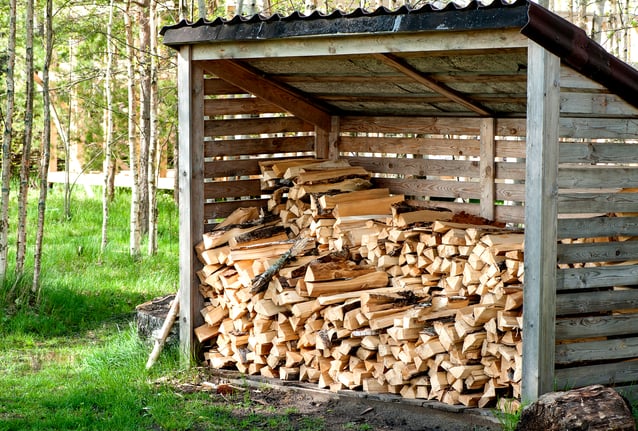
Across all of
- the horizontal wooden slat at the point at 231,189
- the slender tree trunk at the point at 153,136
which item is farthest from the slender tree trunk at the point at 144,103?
the horizontal wooden slat at the point at 231,189

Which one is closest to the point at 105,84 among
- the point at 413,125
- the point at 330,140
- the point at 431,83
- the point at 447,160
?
the point at 330,140

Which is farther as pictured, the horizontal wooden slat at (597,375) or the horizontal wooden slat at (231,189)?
the horizontal wooden slat at (231,189)

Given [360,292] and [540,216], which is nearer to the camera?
[540,216]

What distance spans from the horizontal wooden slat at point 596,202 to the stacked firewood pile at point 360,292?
0.58m

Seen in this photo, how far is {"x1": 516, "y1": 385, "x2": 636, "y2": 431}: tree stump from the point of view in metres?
4.92

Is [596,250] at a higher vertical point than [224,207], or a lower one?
lower

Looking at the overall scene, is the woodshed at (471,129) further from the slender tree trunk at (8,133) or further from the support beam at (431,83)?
the slender tree trunk at (8,133)

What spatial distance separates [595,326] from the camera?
573 cm

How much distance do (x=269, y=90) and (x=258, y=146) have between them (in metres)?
0.52

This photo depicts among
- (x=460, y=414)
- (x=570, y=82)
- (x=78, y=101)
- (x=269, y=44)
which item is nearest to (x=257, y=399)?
(x=460, y=414)

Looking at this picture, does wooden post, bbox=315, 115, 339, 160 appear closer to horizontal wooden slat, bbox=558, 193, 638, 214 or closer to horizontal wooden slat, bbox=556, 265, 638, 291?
horizontal wooden slat, bbox=558, 193, 638, 214

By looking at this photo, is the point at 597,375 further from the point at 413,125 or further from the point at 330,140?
the point at 330,140

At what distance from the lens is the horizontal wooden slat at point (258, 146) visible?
7727 mm

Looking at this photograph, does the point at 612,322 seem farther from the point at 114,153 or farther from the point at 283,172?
the point at 114,153
